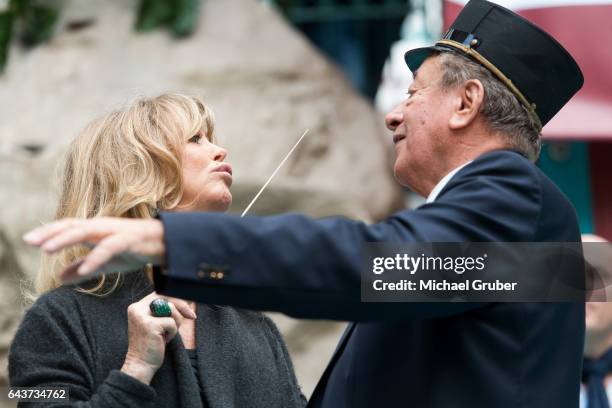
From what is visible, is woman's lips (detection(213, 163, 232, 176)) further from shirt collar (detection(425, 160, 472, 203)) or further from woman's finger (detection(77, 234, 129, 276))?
woman's finger (detection(77, 234, 129, 276))

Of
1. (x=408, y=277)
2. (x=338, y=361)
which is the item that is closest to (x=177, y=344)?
(x=338, y=361)

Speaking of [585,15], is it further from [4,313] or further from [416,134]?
[4,313]

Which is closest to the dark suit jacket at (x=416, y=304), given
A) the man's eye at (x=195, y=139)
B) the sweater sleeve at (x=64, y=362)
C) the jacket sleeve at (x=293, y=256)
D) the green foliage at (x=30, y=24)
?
the jacket sleeve at (x=293, y=256)

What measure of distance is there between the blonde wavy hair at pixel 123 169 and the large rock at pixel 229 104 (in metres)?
1.97

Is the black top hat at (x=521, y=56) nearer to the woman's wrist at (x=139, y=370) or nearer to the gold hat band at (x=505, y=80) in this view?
the gold hat band at (x=505, y=80)

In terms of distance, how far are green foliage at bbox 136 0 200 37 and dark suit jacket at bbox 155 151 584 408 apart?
9.57 feet

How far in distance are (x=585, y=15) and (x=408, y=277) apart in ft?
8.94

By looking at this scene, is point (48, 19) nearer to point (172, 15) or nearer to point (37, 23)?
point (37, 23)

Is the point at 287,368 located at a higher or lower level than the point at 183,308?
lower

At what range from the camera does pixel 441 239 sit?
1762 mm

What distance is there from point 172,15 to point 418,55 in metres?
2.72

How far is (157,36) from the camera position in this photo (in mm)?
4875

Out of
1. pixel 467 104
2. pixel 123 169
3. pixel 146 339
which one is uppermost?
pixel 467 104

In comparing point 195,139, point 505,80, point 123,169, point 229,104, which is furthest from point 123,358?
point 229,104
